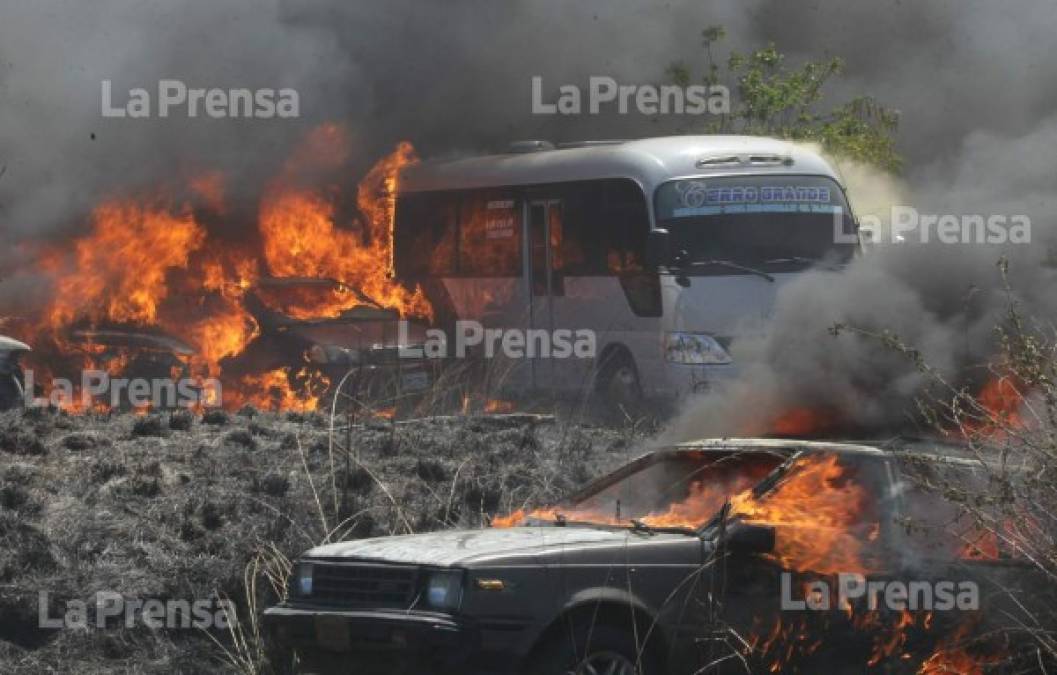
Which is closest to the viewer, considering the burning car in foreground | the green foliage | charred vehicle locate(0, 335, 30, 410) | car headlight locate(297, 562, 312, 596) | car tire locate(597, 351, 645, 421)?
the burning car in foreground

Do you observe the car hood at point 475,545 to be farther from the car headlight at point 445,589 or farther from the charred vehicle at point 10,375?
the charred vehicle at point 10,375

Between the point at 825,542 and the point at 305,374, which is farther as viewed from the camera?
the point at 305,374

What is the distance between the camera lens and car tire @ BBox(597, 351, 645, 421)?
1677 cm

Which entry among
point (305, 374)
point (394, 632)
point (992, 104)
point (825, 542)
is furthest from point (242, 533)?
point (992, 104)

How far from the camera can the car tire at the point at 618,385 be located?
16.8m

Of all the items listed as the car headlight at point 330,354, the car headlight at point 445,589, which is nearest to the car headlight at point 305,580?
the car headlight at point 445,589

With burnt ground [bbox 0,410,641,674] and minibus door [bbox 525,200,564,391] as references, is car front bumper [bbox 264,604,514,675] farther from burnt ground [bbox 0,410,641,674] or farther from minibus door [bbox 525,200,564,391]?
minibus door [bbox 525,200,564,391]

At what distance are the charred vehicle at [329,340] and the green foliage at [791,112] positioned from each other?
7764mm

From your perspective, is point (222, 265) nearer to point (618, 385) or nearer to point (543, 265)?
point (543, 265)

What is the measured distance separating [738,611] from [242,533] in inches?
156

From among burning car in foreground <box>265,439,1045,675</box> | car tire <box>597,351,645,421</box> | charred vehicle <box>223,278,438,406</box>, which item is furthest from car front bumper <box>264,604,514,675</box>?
car tire <box>597,351,645,421</box>

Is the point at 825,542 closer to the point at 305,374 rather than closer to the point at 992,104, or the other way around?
the point at 305,374

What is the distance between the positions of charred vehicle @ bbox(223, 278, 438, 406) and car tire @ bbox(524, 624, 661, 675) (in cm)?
877

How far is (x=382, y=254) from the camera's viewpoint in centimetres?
2078
